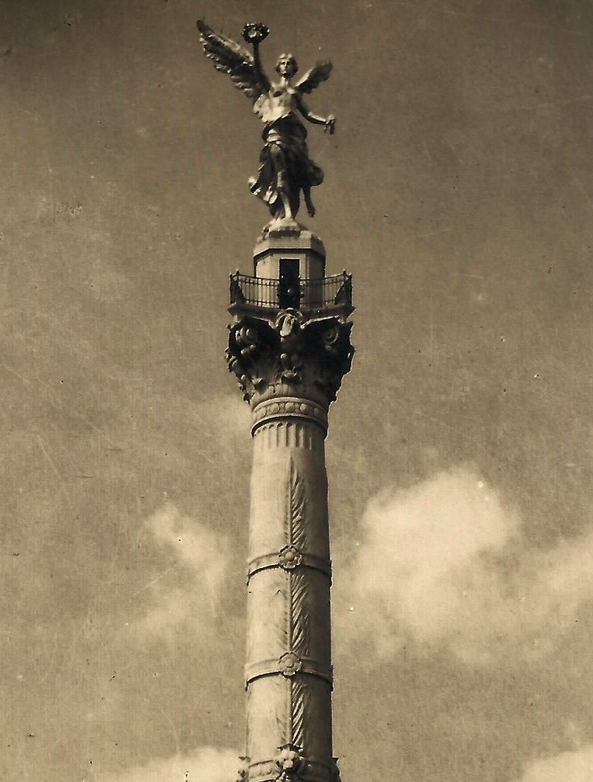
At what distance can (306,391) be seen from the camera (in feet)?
95.2

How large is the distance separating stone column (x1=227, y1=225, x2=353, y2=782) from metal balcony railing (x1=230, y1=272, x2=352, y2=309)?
21 cm

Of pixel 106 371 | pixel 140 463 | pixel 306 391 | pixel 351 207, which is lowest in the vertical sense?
pixel 306 391

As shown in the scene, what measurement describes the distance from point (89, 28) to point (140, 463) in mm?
10874

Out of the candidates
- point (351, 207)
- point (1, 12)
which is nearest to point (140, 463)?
point (351, 207)

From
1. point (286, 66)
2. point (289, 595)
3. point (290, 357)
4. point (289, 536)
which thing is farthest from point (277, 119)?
point (289, 595)

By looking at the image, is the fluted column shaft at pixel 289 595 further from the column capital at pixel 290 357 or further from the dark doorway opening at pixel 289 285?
the dark doorway opening at pixel 289 285

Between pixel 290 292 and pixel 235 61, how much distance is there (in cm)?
538

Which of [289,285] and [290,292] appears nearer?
[290,292]

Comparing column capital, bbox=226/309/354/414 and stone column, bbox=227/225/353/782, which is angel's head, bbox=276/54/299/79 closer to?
stone column, bbox=227/225/353/782

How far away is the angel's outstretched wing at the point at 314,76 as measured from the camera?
32.0m

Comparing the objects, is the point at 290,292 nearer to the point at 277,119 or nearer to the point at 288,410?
the point at 288,410

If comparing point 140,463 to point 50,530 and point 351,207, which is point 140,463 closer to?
point 50,530

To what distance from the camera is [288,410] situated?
28.8m

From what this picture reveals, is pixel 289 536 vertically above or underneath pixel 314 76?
underneath
